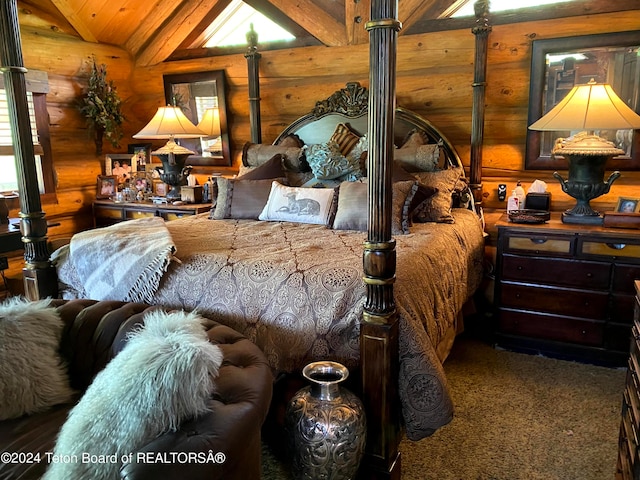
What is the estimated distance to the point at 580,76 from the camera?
3.21 metres

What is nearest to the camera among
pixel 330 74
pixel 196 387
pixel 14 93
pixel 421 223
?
pixel 196 387

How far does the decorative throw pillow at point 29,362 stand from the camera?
1.61m

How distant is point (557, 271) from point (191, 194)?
2.96 m

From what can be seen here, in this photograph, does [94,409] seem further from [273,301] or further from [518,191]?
[518,191]

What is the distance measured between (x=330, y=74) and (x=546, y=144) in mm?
1794

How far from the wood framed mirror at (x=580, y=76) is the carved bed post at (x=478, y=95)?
32cm

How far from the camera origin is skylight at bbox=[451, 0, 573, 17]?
334 cm

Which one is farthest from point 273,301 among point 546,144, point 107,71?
point 107,71

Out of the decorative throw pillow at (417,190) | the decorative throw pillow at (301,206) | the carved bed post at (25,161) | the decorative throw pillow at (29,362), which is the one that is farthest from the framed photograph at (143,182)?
the decorative throw pillow at (29,362)

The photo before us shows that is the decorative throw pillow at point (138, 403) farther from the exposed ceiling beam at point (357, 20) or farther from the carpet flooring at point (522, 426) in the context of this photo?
the exposed ceiling beam at point (357, 20)

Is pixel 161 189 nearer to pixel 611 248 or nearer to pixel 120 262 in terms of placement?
pixel 120 262

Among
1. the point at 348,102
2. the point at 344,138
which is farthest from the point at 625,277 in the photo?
the point at 348,102

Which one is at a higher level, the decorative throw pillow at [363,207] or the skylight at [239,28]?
the skylight at [239,28]

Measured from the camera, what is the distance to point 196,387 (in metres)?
1.29
